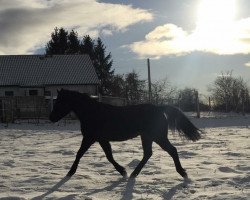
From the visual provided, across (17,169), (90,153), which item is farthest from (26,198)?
(90,153)

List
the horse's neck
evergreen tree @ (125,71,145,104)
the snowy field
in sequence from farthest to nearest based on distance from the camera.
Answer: evergreen tree @ (125,71,145,104), the horse's neck, the snowy field

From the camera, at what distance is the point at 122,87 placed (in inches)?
2203

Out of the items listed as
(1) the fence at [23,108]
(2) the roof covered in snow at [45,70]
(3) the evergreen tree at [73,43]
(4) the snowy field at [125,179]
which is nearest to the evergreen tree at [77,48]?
(3) the evergreen tree at [73,43]

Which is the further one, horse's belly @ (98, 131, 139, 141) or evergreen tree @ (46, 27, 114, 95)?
evergreen tree @ (46, 27, 114, 95)

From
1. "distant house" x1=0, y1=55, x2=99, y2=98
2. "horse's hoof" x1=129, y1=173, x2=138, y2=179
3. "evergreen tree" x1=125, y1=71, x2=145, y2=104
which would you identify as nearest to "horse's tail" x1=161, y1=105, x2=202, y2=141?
"horse's hoof" x1=129, y1=173, x2=138, y2=179

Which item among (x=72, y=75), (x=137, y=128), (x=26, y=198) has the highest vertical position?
(x=72, y=75)

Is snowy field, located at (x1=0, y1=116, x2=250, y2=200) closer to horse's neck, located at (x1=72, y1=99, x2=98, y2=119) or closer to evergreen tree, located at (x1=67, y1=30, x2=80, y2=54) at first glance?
horse's neck, located at (x1=72, y1=99, x2=98, y2=119)

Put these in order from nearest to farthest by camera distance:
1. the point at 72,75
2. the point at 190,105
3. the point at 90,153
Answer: the point at 90,153, the point at 190,105, the point at 72,75

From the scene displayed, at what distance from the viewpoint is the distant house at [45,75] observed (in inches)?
1705

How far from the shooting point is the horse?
7.64m

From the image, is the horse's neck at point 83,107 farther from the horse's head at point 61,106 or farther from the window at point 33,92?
the window at point 33,92

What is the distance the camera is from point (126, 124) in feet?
25.4

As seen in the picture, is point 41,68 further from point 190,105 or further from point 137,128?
point 137,128

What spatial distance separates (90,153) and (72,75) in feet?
112
